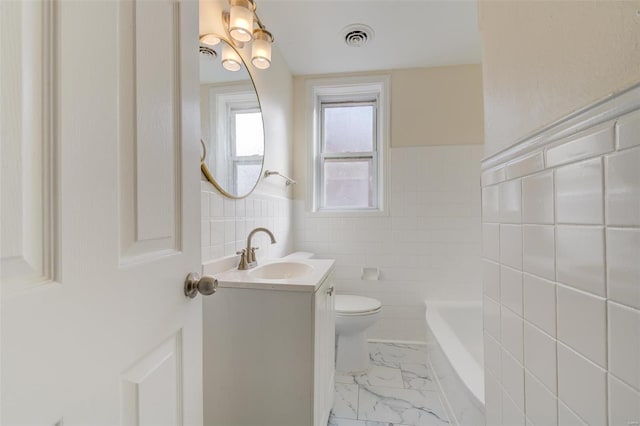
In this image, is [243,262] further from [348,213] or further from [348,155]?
[348,155]

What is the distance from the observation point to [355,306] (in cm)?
192

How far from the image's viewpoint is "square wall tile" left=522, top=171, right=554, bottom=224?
56cm

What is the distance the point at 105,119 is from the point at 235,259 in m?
1.10

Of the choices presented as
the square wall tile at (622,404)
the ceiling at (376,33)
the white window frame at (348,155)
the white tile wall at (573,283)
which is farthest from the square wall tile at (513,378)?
the ceiling at (376,33)

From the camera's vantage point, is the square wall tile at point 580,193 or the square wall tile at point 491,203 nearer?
the square wall tile at point 580,193

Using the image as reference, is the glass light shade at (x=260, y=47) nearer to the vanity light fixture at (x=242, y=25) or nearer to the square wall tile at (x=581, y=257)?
the vanity light fixture at (x=242, y=25)

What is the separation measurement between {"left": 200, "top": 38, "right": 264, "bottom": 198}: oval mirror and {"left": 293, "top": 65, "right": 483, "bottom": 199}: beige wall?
1.20 metres

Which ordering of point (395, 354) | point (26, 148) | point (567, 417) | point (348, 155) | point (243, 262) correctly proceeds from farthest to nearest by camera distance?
point (348, 155)
point (395, 354)
point (243, 262)
point (567, 417)
point (26, 148)

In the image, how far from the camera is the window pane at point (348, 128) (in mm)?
2637

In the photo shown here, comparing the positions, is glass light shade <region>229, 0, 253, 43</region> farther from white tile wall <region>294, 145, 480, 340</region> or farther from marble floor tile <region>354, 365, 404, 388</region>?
marble floor tile <region>354, 365, 404, 388</region>

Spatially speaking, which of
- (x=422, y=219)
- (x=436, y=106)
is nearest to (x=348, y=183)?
(x=422, y=219)

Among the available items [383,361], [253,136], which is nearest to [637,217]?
[253,136]

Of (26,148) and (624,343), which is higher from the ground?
(26,148)

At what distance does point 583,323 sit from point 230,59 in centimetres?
159
